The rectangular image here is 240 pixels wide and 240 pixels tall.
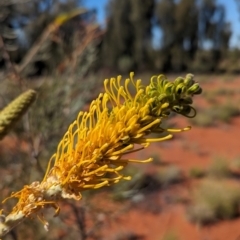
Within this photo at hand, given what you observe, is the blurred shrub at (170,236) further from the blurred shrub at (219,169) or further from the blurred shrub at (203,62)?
the blurred shrub at (203,62)

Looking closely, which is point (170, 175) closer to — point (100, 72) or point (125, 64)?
point (100, 72)

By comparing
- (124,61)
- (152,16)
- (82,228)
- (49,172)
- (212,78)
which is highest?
(49,172)

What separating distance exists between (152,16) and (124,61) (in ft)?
9.24

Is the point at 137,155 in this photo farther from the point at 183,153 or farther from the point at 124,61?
the point at 124,61

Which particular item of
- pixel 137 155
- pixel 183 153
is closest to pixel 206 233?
pixel 137 155

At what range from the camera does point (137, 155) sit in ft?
31.8

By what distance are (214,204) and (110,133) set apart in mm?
7232

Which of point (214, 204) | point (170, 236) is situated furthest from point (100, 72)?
point (214, 204)

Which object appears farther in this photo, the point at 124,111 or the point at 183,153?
the point at 183,153

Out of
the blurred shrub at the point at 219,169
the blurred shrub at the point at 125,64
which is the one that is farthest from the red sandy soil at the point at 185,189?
the blurred shrub at the point at 125,64

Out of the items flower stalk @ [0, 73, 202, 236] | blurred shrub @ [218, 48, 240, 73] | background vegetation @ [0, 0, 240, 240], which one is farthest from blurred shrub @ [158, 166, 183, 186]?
blurred shrub @ [218, 48, 240, 73]

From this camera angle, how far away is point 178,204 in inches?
317

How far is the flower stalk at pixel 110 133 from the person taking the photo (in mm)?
720

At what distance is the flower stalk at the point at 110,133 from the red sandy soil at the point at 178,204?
2468 mm
